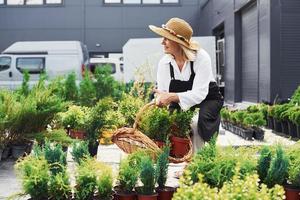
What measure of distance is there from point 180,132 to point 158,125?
20cm

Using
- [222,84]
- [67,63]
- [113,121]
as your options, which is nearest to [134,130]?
[113,121]

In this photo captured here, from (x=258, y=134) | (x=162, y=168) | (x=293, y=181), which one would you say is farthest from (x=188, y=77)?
(x=258, y=134)

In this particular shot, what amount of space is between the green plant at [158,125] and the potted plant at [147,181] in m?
0.78

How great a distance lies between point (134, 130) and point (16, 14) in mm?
27042

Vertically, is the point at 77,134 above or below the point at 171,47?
below

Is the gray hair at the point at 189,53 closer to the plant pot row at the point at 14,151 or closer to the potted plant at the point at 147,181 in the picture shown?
the potted plant at the point at 147,181

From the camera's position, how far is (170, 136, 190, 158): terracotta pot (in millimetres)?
4694

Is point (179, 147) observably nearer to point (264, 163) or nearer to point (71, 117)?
point (264, 163)

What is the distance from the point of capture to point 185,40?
488 centimetres

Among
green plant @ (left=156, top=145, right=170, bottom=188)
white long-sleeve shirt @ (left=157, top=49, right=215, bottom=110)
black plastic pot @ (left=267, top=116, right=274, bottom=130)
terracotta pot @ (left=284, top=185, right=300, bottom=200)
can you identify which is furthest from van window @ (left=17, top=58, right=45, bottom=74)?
terracotta pot @ (left=284, top=185, right=300, bottom=200)

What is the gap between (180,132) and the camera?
482 centimetres

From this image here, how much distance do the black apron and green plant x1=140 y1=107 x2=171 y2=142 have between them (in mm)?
180

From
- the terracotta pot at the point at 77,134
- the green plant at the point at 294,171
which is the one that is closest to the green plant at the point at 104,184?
the green plant at the point at 294,171

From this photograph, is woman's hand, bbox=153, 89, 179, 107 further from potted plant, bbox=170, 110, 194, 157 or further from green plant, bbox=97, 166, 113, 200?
green plant, bbox=97, 166, 113, 200
